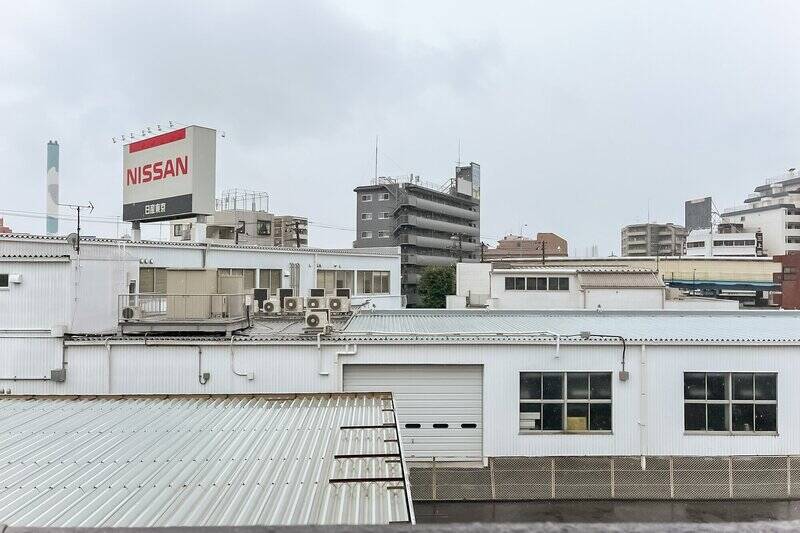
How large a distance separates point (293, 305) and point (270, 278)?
11946mm

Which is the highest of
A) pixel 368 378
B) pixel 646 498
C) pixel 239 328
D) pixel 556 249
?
pixel 556 249

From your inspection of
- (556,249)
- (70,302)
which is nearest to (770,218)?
(556,249)

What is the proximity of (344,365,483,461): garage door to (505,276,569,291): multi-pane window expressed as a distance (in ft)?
63.2

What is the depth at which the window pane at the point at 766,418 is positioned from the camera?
39.1 ft

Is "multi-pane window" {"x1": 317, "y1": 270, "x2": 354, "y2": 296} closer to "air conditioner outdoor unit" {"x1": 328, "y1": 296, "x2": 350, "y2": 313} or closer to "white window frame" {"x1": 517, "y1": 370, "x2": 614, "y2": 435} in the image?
"air conditioner outdoor unit" {"x1": 328, "y1": 296, "x2": 350, "y2": 313}

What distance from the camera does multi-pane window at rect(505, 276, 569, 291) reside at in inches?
1216

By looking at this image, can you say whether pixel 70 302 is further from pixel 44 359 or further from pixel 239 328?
pixel 239 328

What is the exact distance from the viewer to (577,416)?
39.3ft

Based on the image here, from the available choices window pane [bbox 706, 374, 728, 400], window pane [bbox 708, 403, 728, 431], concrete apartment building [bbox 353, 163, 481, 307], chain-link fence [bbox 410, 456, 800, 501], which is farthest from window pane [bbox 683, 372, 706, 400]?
concrete apartment building [bbox 353, 163, 481, 307]

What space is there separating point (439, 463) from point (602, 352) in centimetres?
423

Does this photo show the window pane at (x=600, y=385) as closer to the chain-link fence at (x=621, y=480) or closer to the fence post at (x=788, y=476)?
the chain-link fence at (x=621, y=480)

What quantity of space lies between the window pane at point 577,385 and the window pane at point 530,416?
75cm

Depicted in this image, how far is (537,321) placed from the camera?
16.6m

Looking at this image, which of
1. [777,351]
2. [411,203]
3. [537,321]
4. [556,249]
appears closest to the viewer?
[777,351]
